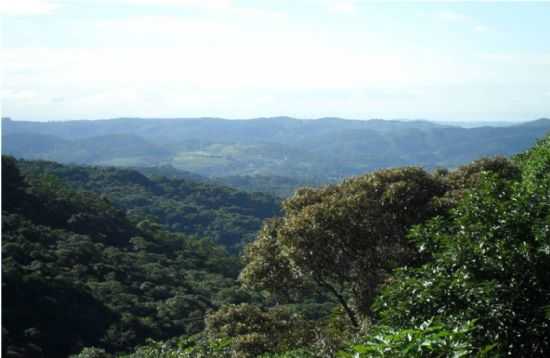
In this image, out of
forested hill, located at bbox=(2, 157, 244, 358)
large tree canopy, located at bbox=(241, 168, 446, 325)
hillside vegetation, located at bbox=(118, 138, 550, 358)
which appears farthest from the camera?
forested hill, located at bbox=(2, 157, 244, 358)

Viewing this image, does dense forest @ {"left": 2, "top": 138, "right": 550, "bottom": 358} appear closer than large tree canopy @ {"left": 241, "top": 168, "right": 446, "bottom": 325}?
Yes

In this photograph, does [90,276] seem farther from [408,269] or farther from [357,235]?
[408,269]

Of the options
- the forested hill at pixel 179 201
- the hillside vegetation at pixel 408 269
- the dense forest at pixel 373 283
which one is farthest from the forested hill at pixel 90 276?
the forested hill at pixel 179 201

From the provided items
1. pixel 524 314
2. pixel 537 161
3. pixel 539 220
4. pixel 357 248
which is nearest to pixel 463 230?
pixel 539 220

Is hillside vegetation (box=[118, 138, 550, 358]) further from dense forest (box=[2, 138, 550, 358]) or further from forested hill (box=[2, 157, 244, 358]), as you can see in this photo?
forested hill (box=[2, 157, 244, 358])

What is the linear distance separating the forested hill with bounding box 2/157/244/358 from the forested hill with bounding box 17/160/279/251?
94.2 ft

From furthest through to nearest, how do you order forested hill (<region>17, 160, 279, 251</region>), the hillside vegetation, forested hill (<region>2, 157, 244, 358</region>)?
→ forested hill (<region>17, 160, 279, 251</region>) < forested hill (<region>2, 157, 244, 358</region>) < the hillside vegetation

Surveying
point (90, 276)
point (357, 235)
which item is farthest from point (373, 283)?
point (90, 276)

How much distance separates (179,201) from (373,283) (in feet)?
280

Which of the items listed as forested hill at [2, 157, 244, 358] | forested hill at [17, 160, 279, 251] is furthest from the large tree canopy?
forested hill at [17, 160, 279, 251]

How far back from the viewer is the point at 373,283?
12.0m

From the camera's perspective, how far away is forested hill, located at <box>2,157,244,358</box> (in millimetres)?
25484

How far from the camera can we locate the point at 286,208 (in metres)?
13.3

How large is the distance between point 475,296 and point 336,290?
6663mm
